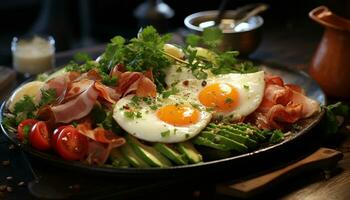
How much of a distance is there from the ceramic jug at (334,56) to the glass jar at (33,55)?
1.42m

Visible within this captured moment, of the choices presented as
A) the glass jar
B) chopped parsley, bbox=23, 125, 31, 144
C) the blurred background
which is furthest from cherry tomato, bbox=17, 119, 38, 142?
the blurred background

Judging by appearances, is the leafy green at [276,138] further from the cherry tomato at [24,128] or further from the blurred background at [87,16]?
the blurred background at [87,16]

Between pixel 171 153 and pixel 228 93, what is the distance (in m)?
0.43

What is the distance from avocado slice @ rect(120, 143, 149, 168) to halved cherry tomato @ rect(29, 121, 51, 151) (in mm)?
279

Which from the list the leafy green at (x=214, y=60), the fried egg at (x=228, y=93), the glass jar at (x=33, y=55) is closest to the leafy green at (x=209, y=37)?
the leafy green at (x=214, y=60)

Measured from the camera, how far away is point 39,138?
7.00ft

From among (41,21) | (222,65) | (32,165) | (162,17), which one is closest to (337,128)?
(222,65)

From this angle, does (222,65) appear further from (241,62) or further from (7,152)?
(7,152)

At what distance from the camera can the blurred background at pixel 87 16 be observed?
15.7 feet

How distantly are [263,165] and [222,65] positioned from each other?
613 mm

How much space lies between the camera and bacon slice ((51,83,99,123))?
7.20ft

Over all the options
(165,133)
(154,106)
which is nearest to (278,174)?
(165,133)

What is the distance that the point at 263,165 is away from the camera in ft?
6.96

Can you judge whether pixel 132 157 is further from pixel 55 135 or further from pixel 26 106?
pixel 26 106
